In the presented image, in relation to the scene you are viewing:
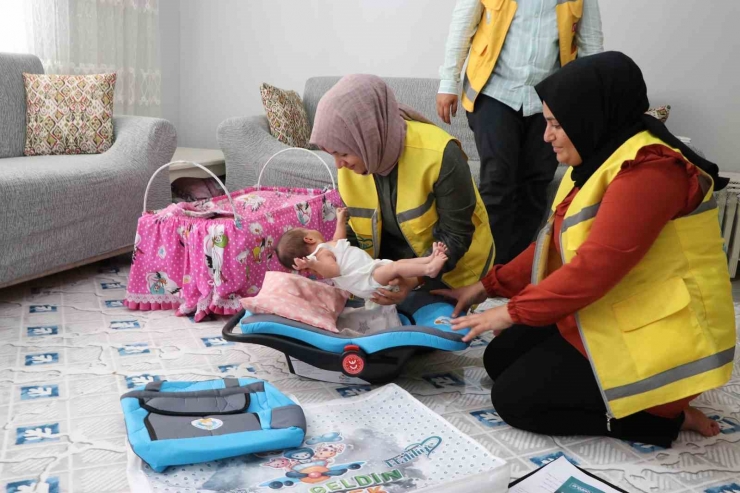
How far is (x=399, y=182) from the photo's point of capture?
6.33ft

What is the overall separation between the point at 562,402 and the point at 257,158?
7.45 ft

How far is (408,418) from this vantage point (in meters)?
1.57

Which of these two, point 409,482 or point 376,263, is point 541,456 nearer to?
point 409,482

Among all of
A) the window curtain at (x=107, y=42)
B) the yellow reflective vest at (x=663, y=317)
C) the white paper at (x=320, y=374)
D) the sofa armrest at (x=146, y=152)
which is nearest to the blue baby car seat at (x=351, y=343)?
the white paper at (x=320, y=374)

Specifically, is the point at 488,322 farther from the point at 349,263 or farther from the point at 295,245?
the point at 295,245

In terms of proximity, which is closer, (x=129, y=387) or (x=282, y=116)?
(x=129, y=387)

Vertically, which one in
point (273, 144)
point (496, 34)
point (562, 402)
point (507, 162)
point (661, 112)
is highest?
point (496, 34)

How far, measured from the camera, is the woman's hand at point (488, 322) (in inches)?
59.7

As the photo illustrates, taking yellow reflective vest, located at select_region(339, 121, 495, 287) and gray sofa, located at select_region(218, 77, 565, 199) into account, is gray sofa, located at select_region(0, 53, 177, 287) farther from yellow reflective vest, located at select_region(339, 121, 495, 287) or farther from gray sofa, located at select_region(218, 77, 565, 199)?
yellow reflective vest, located at select_region(339, 121, 495, 287)

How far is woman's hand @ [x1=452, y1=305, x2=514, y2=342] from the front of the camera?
1.52 meters

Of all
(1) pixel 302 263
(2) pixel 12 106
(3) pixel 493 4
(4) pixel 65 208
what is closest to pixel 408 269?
(1) pixel 302 263

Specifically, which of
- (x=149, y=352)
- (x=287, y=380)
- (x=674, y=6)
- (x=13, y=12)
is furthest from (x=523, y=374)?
(x=13, y=12)

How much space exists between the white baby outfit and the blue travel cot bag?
406 millimetres

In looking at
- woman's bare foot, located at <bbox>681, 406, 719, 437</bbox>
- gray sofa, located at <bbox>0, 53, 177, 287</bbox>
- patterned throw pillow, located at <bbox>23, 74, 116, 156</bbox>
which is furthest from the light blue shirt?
patterned throw pillow, located at <bbox>23, 74, 116, 156</bbox>
